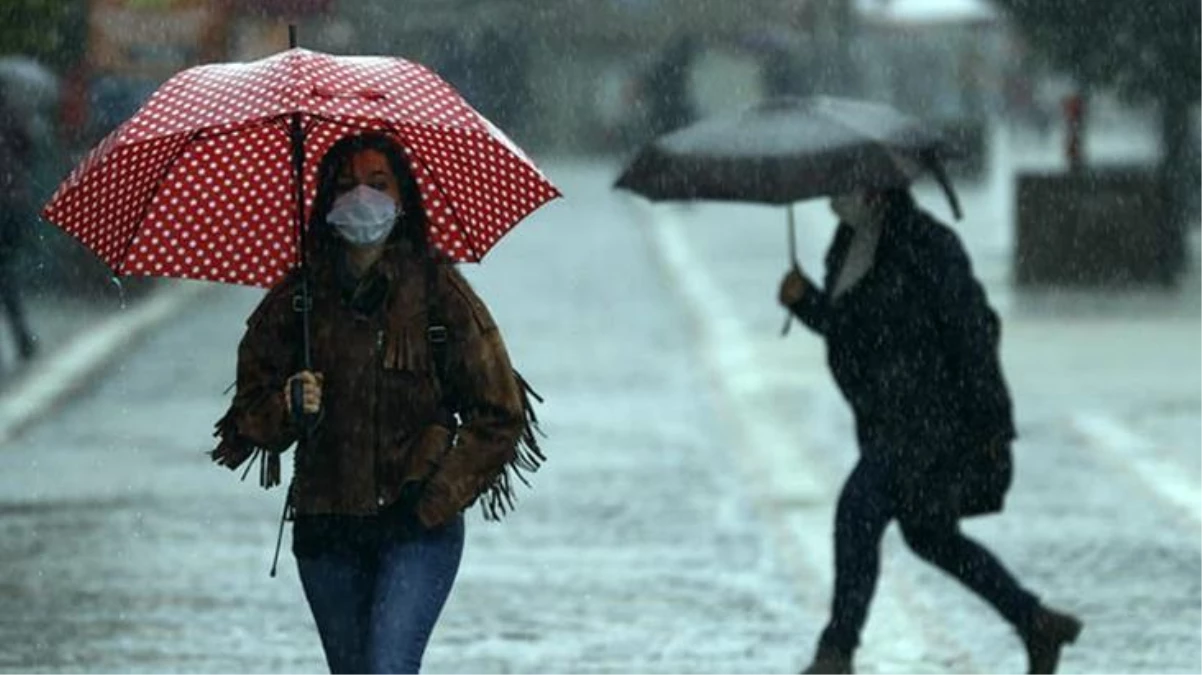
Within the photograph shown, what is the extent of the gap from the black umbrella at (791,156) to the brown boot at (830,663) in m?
1.26

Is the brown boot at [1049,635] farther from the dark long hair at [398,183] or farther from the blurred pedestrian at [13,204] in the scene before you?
the blurred pedestrian at [13,204]

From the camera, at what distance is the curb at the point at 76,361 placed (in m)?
17.3

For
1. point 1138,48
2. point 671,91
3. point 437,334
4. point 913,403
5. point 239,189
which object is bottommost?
point 671,91

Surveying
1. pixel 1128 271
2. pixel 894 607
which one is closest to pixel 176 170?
pixel 894 607

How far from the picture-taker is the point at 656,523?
13.2 metres

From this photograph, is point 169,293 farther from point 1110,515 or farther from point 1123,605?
point 1123,605

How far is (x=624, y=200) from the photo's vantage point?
38.7 m

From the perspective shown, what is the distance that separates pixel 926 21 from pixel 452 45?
1067cm

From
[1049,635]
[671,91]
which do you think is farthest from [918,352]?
[671,91]

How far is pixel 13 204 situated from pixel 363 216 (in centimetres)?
1312

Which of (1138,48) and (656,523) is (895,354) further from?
(1138,48)

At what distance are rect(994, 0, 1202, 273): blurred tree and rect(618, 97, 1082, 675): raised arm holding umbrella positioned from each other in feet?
51.7

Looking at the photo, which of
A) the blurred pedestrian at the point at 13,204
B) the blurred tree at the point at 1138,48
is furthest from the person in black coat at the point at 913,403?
the blurred tree at the point at 1138,48

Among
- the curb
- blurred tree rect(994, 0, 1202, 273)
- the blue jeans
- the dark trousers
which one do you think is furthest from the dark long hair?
blurred tree rect(994, 0, 1202, 273)
